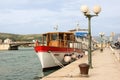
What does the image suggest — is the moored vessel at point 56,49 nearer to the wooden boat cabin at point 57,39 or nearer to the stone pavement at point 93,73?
the wooden boat cabin at point 57,39

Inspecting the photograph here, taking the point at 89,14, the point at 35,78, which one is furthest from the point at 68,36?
the point at 89,14

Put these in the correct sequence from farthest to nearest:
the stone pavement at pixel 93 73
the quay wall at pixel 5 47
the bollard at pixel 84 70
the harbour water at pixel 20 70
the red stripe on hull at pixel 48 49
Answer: the quay wall at pixel 5 47, the red stripe on hull at pixel 48 49, the harbour water at pixel 20 70, the bollard at pixel 84 70, the stone pavement at pixel 93 73

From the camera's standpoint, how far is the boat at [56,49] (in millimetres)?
31031

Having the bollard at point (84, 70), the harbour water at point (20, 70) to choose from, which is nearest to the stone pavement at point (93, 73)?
→ the bollard at point (84, 70)

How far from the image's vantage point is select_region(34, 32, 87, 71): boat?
31.0 meters

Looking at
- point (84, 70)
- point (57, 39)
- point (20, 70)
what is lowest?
point (20, 70)

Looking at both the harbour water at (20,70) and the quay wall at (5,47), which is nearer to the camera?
the harbour water at (20,70)

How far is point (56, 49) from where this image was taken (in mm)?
32406

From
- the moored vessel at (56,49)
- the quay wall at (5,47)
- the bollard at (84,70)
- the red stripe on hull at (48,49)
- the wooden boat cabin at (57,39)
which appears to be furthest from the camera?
the quay wall at (5,47)

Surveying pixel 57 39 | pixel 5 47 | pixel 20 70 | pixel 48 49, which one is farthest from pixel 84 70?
pixel 5 47

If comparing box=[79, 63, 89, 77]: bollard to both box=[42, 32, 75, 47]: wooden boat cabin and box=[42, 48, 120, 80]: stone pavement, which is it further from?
box=[42, 32, 75, 47]: wooden boat cabin

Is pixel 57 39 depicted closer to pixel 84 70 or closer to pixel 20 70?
pixel 20 70

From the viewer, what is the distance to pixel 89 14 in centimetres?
2262

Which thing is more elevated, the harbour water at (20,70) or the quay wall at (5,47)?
the harbour water at (20,70)
